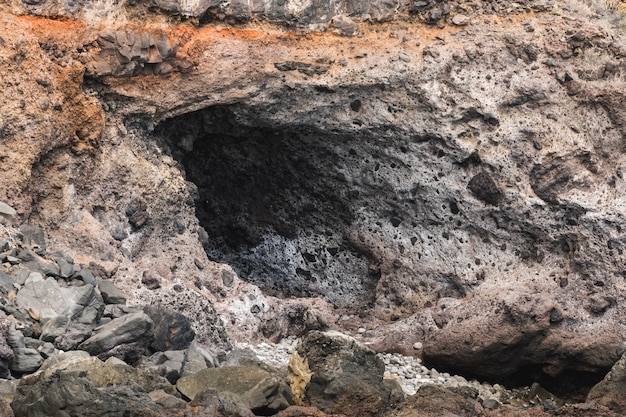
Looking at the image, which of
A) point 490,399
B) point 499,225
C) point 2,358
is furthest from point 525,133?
point 2,358

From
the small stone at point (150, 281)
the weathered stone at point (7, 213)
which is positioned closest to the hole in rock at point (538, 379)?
the small stone at point (150, 281)

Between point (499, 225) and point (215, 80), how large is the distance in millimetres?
3477

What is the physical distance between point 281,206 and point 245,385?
233 inches

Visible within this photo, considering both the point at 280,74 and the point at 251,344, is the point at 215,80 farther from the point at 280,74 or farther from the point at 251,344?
the point at 251,344

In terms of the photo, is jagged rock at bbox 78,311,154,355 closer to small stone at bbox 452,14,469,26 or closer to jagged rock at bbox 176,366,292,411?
jagged rock at bbox 176,366,292,411

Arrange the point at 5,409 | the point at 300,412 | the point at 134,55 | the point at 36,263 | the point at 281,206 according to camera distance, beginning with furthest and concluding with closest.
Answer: the point at 281,206, the point at 134,55, the point at 36,263, the point at 300,412, the point at 5,409

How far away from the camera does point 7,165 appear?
37.0ft

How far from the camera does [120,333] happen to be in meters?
10.1

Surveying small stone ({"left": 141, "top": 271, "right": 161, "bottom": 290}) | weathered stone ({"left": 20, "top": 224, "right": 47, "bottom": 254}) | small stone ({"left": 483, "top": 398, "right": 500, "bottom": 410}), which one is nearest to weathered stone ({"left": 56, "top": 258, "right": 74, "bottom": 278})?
weathered stone ({"left": 20, "top": 224, "right": 47, "bottom": 254})

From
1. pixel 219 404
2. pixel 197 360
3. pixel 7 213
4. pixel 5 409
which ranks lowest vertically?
pixel 197 360

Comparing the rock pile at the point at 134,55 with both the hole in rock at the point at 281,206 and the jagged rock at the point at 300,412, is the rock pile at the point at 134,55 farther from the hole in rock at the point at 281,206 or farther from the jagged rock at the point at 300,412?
the jagged rock at the point at 300,412

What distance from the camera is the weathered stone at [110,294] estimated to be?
10812 millimetres

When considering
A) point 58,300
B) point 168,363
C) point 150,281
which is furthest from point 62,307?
point 150,281

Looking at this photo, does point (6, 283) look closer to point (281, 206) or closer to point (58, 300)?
point (58, 300)
